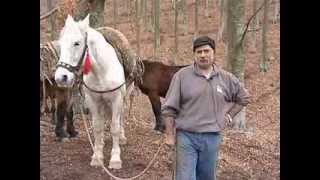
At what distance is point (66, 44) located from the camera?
4.98 metres

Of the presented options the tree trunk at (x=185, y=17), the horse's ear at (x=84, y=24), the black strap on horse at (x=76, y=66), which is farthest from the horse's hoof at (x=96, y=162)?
the tree trunk at (x=185, y=17)

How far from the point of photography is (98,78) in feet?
17.2

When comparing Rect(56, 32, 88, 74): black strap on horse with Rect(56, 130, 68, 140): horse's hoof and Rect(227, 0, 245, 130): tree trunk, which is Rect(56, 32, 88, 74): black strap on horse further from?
Rect(227, 0, 245, 130): tree trunk

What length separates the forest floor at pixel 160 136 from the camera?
5.18 meters

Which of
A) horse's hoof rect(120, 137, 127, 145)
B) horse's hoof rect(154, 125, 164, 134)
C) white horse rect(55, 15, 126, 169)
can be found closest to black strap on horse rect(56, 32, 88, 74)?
white horse rect(55, 15, 126, 169)

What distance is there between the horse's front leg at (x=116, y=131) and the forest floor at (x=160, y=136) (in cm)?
5

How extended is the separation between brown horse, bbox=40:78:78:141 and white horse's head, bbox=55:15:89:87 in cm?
28

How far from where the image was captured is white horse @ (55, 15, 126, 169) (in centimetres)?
502

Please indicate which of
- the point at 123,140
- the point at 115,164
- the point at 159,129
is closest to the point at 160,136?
the point at 159,129

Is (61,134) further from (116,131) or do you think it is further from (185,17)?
(185,17)
